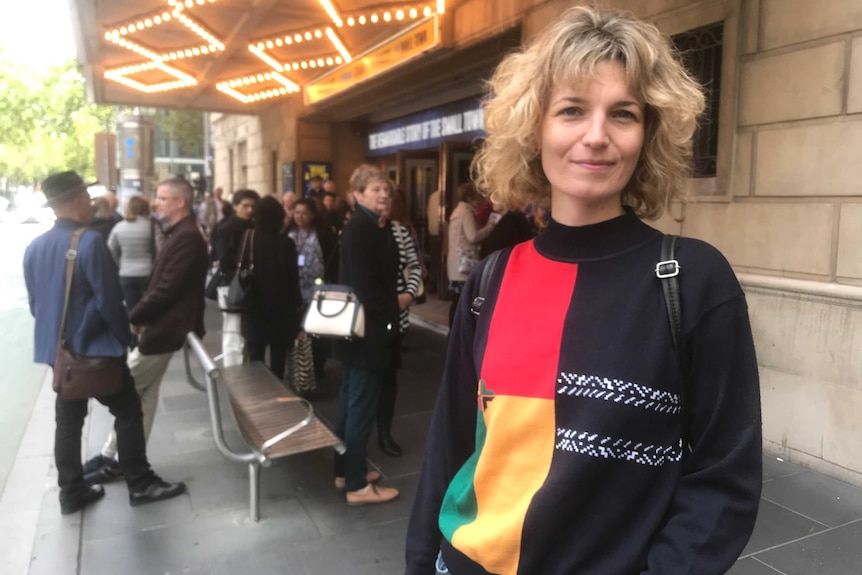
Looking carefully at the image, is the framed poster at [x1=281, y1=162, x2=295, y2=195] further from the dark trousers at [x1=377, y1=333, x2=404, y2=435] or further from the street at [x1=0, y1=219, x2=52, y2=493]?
the dark trousers at [x1=377, y1=333, x2=404, y2=435]

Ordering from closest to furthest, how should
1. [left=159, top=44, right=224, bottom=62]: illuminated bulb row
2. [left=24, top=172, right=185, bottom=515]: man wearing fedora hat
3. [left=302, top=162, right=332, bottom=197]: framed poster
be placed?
[left=24, top=172, right=185, bottom=515]: man wearing fedora hat
[left=159, top=44, right=224, bottom=62]: illuminated bulb row
[left=302, top=162, right=332, bottom=197]: framed poster

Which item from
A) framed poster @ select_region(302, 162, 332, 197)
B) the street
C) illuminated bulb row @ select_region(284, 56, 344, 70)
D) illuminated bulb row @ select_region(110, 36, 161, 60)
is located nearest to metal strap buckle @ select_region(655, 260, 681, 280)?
the street

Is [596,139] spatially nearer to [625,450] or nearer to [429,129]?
[625,450]

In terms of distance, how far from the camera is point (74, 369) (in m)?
3.78

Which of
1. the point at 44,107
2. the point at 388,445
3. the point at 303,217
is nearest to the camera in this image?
the point at 388,445

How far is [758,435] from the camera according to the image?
1158 mm

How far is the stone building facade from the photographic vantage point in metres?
4.06

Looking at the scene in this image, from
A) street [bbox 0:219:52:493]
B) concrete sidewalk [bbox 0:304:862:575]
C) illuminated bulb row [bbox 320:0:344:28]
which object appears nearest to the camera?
concrete sidewalk [bbox 0:304:862:575]

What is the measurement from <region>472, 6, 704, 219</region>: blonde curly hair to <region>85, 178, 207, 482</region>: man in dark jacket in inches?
129

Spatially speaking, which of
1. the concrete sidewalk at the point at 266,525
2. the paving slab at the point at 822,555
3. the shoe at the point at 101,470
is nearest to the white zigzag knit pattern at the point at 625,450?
the concrete sidewalk at the point at 266,525

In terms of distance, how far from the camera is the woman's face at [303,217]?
21.9 ft

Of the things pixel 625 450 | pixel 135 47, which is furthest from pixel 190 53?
pixel 625 450

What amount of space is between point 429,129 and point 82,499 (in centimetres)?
912

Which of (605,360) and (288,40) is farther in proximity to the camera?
(288,40)
